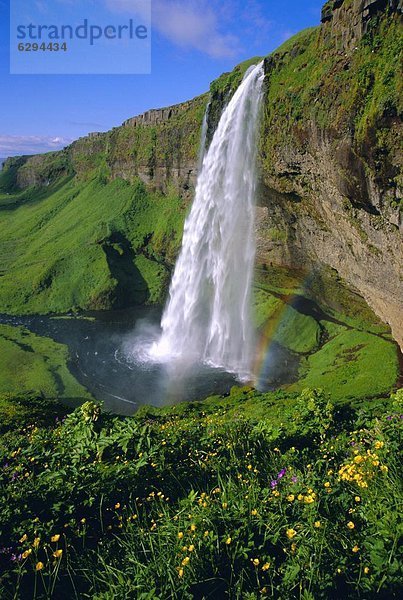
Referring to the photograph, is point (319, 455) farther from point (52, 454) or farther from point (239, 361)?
point (239, 361)

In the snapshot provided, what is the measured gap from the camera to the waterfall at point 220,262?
31156 millimetres

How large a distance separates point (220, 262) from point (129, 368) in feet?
40.2

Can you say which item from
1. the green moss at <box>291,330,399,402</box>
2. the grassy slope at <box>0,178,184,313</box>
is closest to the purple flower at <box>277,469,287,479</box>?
the green moss at <box>291,330,399,402</box>

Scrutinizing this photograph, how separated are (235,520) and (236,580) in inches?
26.7

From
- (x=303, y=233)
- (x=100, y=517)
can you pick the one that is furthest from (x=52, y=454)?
(x=303, y=233)

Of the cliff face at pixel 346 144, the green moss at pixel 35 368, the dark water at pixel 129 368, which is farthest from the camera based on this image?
the green moss at pixel 35 368

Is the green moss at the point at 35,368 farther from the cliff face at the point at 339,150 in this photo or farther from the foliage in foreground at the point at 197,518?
the foliage in foreground at the point at 197,518

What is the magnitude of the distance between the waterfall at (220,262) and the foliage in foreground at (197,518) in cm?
2272

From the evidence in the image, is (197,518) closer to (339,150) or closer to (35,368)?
(339,150)

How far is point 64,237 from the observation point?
65.9m

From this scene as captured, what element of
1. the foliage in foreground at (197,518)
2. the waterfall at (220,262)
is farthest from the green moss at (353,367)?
the foliage in foreground at (197,518)

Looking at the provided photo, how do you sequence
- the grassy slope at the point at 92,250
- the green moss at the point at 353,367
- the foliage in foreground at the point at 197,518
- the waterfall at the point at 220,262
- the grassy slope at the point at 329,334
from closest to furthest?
the foliage in foreground at the point at 197,518 → the green moss at the point at 353,367 → the grassy slope at the point at 329,334 → the waterfall at the point at 220,262 → the grassy slope at the point at 92,250

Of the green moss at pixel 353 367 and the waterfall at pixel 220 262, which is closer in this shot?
the green moss at pixel 353 367

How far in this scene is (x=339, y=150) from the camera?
1969 cm
